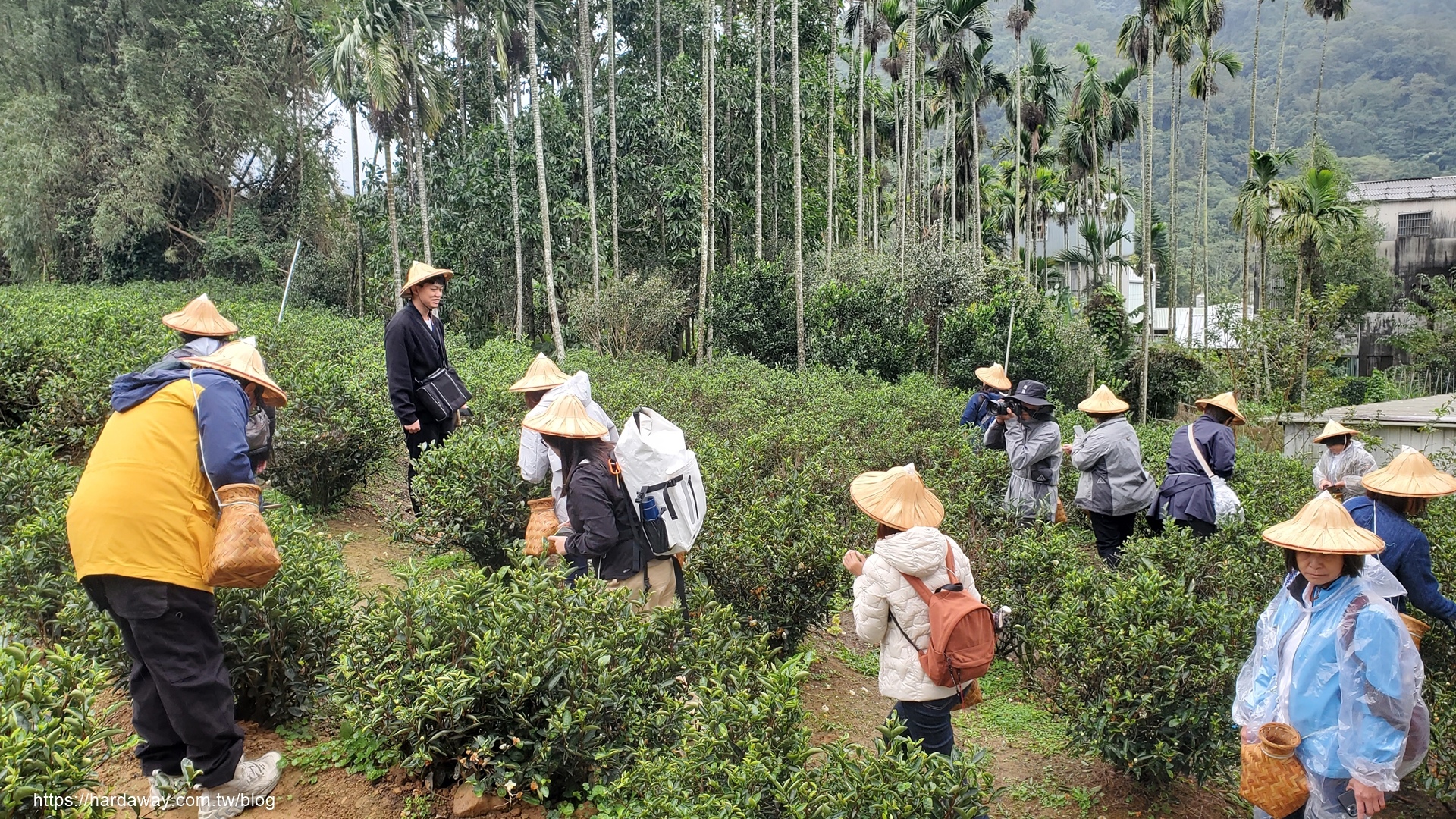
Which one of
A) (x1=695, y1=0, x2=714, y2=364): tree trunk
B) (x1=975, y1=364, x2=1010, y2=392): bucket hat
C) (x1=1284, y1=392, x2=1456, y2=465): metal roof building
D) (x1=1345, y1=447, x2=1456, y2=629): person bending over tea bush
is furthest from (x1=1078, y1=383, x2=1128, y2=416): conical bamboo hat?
(x1=695, y1=0, x2=714, y2=364): tree trunk

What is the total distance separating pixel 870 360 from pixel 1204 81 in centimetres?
1949

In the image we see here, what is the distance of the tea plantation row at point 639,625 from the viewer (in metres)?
2.99

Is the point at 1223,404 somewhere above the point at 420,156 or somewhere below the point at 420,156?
below

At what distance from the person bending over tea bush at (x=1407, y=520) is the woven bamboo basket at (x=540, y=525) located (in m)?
3.85

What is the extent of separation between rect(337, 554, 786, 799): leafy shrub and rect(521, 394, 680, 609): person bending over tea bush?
15.4 inches

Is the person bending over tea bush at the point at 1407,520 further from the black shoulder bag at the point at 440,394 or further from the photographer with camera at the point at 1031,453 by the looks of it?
the black shoulder bag at the point at 440,394

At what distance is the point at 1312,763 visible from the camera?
308 centimetres

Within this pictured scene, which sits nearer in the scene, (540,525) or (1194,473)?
(540,525)

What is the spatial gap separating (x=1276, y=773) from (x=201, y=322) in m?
5.00

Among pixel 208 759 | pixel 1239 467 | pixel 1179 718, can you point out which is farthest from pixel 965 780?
pixel 1239 467

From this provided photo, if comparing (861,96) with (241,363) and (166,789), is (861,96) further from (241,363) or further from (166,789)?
(166,789)

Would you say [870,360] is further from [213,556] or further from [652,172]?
[213,556]

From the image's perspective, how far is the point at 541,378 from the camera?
5.07m

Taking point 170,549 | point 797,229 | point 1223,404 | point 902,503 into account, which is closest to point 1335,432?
point 1223,404
